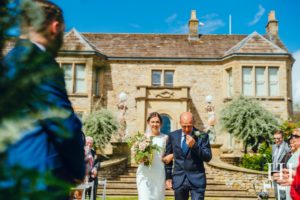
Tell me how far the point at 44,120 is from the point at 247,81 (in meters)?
24.2

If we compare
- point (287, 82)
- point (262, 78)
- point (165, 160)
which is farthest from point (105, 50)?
point (165, 160)

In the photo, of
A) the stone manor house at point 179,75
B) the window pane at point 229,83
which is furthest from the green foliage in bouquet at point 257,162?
the window pane at point 229,83

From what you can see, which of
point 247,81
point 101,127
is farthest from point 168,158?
point 247,81

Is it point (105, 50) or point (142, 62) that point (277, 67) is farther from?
point (105, 50)

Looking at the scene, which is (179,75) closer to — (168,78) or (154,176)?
(168,78)

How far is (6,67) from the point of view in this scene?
1056 millimetres

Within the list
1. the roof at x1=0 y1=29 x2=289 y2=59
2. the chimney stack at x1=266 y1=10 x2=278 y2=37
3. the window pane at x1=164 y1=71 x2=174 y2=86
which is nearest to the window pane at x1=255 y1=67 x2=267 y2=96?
the roof at x1=0 y1=29 x2=289 y2=59

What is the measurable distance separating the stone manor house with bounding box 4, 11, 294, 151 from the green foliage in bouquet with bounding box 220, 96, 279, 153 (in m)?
2.81

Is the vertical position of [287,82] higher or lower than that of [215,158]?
higher

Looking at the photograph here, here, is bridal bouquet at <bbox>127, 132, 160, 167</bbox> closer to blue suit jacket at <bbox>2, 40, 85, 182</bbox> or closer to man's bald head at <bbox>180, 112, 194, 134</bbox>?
man's bald head at <bbox>180, 112, 194, 134</bbox>

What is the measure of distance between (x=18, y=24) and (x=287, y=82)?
25.5 m

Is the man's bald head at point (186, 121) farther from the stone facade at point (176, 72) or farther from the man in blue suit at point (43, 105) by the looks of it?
the stone facade at point (176, 72)

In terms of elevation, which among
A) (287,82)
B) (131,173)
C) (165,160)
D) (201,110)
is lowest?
(131,173)

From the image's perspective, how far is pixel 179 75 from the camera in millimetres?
25875
